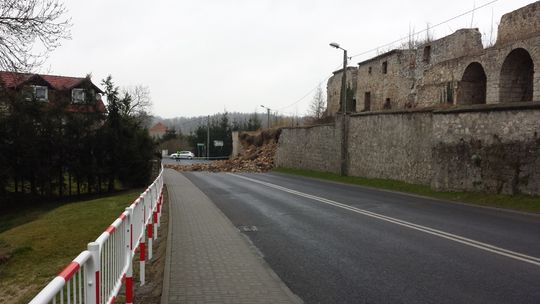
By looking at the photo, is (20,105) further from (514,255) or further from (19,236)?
(514,255)

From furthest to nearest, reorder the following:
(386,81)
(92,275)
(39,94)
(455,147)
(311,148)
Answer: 1. (39,94)
2. (311,148)
3. (386,81)
4. (455,147)
5. (92,275)

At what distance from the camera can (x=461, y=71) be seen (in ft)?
86.0

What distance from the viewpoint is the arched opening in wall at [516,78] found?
22.3 meters

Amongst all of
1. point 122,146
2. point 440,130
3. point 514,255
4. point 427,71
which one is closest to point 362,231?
point 514,255

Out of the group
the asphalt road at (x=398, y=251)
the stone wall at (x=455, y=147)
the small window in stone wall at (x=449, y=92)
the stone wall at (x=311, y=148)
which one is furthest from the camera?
the stone wall at (x=311, y=148)

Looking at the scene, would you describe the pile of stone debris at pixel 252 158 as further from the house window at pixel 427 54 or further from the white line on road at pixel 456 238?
the white line on road at pixel 456 238

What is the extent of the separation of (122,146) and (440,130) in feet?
67.8

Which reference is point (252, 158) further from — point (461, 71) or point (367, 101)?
point (461, 71)

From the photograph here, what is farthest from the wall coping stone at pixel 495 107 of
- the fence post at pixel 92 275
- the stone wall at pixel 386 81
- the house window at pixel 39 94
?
the house window at pixel 39 94

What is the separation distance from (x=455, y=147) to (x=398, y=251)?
43.3 feet

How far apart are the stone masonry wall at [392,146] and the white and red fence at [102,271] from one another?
58.9 feet

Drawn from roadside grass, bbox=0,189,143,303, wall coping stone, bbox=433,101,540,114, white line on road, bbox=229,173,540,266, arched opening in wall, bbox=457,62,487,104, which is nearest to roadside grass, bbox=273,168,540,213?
wall coping stone, bbox=433,101,540,114

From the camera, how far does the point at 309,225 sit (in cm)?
1252

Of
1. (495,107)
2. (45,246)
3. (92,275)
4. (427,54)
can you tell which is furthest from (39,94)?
(92,275)
